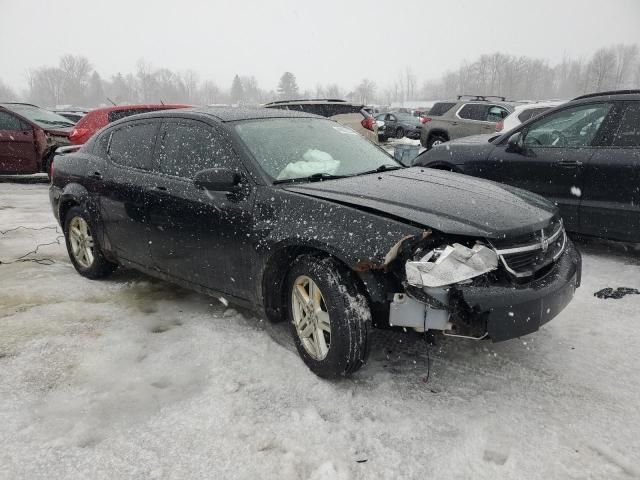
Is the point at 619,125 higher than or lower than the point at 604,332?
higher

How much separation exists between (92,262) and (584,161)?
16.1 feet

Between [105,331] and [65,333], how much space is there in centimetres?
28

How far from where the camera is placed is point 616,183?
4.81 metres

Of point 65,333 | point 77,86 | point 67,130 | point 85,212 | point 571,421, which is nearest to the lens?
point 571,421

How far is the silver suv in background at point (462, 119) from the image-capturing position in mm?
13586

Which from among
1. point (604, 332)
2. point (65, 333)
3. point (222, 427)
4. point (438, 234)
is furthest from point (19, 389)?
point (604, 332)

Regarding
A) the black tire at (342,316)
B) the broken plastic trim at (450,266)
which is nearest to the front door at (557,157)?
the broken plastic trim at (450,266)

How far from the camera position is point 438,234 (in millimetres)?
2676

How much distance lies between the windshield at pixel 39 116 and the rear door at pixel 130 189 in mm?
7676

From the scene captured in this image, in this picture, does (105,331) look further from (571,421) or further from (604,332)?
(604,332)

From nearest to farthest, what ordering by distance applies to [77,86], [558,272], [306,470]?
[306,470] < [558,272] < [77,86]

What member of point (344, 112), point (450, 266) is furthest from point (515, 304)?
point (344, 112)

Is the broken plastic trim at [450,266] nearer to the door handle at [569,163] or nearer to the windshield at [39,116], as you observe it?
the door handle at [569,163]

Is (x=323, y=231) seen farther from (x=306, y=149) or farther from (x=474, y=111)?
(x=474, y=111)
